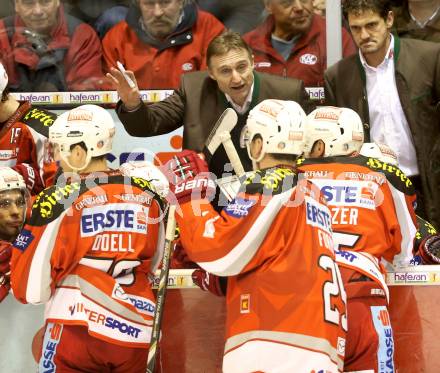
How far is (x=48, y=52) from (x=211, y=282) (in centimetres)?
270

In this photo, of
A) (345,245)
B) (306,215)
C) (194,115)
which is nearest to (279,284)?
(306,215)

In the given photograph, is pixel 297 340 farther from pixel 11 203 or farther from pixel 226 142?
pixel 11 203

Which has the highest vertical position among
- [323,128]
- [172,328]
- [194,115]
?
[323,128]

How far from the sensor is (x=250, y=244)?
402cm

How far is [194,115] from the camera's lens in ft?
18.8

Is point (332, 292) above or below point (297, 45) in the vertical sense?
above

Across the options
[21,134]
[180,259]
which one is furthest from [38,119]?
[180,259]

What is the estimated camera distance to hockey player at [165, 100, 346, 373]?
13.2 feet

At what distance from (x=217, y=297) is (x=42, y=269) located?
3.16 ft

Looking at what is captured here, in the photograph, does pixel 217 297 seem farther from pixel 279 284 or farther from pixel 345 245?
pixel 279 284

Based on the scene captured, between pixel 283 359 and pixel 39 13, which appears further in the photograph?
pixel 39 13

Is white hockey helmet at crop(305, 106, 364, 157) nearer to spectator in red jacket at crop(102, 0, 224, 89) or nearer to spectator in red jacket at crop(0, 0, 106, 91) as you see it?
spectator in red jacket at crop(102, 0, 224, 89)

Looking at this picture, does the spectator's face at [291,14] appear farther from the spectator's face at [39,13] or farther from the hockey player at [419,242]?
the hockey player at [419,242]

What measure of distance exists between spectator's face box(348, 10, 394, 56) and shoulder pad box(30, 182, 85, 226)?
2.10m
